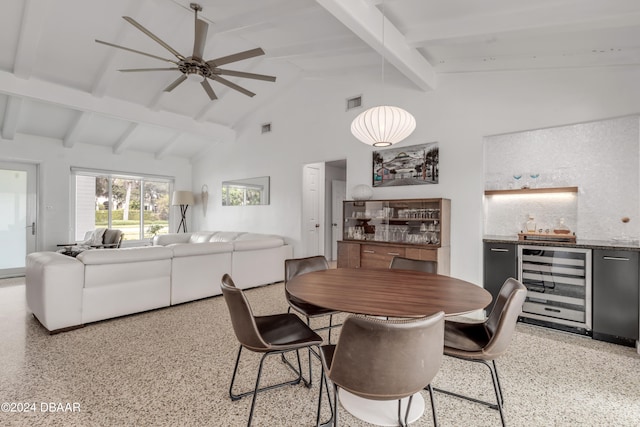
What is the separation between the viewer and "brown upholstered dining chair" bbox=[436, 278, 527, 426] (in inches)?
64.4

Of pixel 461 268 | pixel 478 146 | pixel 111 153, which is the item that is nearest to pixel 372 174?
pixel 478 146

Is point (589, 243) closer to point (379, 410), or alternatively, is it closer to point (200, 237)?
point (379, 410)

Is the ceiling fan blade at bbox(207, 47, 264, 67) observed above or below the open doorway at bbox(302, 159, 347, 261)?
above

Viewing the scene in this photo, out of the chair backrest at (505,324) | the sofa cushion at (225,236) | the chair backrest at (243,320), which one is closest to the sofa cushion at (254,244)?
the sofa cushion at (225,236)

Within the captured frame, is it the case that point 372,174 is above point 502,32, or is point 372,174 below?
below

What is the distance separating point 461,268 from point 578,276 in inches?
46.8

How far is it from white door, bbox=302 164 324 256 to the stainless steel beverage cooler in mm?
3678

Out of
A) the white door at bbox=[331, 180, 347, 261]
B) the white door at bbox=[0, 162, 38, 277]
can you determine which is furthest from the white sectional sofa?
the white door at bbox=[0, 162, 38, 277]

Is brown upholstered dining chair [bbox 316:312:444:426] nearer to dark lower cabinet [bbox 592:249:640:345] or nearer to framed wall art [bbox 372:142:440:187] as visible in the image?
dark lower cabinet [bbox 592:249:640:345]

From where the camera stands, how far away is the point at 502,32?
9.45 feet

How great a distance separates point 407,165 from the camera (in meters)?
4.59

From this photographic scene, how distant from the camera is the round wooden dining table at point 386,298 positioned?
1.61m

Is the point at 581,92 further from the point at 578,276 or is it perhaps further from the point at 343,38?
the point at 343,38

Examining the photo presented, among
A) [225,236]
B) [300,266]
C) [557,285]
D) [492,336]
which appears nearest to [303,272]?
[300,266]
